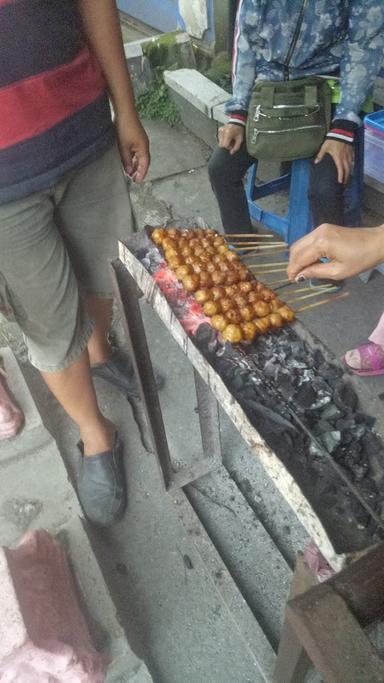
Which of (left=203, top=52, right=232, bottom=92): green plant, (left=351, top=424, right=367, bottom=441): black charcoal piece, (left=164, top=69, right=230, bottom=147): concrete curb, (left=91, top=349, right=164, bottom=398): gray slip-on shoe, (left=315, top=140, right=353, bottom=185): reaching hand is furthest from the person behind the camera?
(left=203, top=52, right=232, bottom=92): green plant

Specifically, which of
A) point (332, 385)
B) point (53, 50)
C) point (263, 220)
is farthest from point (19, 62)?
point (263, 220)

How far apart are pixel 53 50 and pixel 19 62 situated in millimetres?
156

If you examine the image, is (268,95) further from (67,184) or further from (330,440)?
(330,440)

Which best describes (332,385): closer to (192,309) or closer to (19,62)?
(192,309)

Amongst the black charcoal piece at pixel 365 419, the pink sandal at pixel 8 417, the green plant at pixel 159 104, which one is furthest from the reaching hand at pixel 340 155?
the green plant at pixel 159 104

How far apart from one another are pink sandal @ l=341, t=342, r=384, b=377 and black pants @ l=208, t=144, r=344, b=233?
1059 mm

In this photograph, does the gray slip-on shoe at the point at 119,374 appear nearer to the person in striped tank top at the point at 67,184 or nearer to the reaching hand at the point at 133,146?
the person in striped tank top at the point at 67,184

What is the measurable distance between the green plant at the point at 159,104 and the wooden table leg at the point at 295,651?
6576 mm

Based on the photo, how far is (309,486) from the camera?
1.54 meters

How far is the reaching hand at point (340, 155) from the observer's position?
3.58m

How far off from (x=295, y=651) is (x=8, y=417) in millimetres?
2135

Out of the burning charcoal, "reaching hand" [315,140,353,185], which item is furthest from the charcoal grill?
"reaching hand" [315,140,353,185]

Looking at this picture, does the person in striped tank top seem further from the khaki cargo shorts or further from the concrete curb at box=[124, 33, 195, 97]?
the concrete curb at box=[124, 33, 195, 97]

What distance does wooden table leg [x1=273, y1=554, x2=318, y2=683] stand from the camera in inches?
59.6
